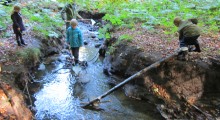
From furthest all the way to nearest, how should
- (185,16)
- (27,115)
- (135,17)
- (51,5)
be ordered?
(51,5) < (135,17) < (185,16) < (27,115)

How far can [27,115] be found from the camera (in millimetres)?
6707

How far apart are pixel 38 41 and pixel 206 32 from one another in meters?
8.55

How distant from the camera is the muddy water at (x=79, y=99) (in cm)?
743

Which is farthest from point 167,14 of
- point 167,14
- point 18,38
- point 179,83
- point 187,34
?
point 18,38

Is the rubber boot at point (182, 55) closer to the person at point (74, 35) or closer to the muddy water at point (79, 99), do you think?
the muddy water at point (79, 99)

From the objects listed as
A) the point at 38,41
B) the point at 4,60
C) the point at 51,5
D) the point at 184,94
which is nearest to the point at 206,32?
the point at 184,94

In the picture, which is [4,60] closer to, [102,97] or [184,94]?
[102,97]

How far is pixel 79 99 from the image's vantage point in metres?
8.50

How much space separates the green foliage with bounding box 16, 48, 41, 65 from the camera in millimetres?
9088

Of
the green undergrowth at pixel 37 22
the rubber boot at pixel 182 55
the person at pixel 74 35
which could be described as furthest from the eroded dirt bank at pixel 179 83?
the green undergrowth at pixel 37 22

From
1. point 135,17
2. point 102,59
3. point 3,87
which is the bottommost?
point 102,59

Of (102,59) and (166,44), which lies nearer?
(166,44)

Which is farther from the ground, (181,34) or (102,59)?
(181,34)

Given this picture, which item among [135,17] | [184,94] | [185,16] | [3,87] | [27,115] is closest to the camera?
[3,87]
